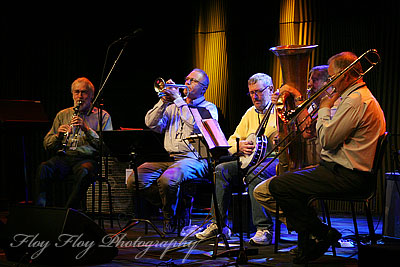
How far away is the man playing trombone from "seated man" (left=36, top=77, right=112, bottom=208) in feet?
7.82

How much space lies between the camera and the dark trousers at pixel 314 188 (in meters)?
3.46

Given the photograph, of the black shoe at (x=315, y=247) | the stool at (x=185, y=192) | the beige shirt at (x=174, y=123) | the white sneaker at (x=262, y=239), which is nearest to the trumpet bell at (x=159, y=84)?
the beige shirt at (x=174, y=123)

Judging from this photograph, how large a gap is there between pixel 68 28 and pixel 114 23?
0.66 metres

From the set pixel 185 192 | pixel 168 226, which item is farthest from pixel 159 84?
pixel 168 226

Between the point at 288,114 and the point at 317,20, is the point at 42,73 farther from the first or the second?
the point at 288,114

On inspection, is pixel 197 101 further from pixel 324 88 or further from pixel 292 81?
pixel 324 88

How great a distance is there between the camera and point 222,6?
7125 mm

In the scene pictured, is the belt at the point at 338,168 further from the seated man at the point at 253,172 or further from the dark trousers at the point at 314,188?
the seated man at the point at 253,172

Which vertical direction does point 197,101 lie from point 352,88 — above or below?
below

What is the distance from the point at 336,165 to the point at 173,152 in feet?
7.37

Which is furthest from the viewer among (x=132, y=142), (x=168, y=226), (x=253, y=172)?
(x=168, y=226)

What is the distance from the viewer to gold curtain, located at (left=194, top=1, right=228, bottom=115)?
7.02 meters

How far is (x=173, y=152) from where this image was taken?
17.8 ft

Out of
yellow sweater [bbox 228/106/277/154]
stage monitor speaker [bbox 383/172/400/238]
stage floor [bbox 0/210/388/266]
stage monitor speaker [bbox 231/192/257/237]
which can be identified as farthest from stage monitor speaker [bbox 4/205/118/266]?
stage monitor speaker [bbox 383/172/400/238]
